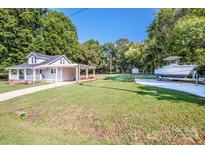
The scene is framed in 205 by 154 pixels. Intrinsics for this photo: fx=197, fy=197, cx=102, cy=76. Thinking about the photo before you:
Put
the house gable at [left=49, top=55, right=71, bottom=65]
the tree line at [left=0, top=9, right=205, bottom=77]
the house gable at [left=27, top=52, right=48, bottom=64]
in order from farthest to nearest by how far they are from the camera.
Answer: the house gable at [left=27, top=52, right=48, bottom=64]
the house gable at [left=49, top=55, right=71, bottom=65]
the tree line at [left=0, top=9, right=205, bottom=77]

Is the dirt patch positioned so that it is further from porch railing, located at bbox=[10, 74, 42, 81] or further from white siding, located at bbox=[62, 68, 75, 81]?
porch railing, located at bbox=[10, 74, 42, 81]

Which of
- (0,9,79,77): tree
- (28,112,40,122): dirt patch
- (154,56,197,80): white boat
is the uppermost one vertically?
(0,9,79,77): tree

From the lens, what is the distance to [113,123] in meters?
4.47

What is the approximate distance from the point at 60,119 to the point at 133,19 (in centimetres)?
351

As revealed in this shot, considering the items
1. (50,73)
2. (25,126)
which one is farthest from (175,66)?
(50,73)

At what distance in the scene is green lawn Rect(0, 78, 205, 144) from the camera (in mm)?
3949

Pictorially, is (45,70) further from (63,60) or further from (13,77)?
(63,60)

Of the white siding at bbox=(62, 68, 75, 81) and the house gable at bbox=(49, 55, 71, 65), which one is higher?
the house gable at bbox=(49, 55, 71, 65)

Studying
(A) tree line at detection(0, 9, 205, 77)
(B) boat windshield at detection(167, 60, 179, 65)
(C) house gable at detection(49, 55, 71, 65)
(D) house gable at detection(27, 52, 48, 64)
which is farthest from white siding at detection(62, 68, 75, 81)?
(B) boat windshield at detection(167, 60, 179, 65)

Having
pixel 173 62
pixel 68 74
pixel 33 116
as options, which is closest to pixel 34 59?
pixel 68 74

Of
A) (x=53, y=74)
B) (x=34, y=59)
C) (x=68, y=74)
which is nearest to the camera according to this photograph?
(x=68, y=74)

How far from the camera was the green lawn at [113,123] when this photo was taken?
3.95 m

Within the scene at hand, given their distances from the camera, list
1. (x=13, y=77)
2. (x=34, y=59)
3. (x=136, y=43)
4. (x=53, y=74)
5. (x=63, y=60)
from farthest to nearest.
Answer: (x=13, y=77)
(x=34, y=59)
(x=53, y=74)
(x=63, y=60)
(x=136, y=43)

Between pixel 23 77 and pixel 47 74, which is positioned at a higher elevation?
pixel 47 74
